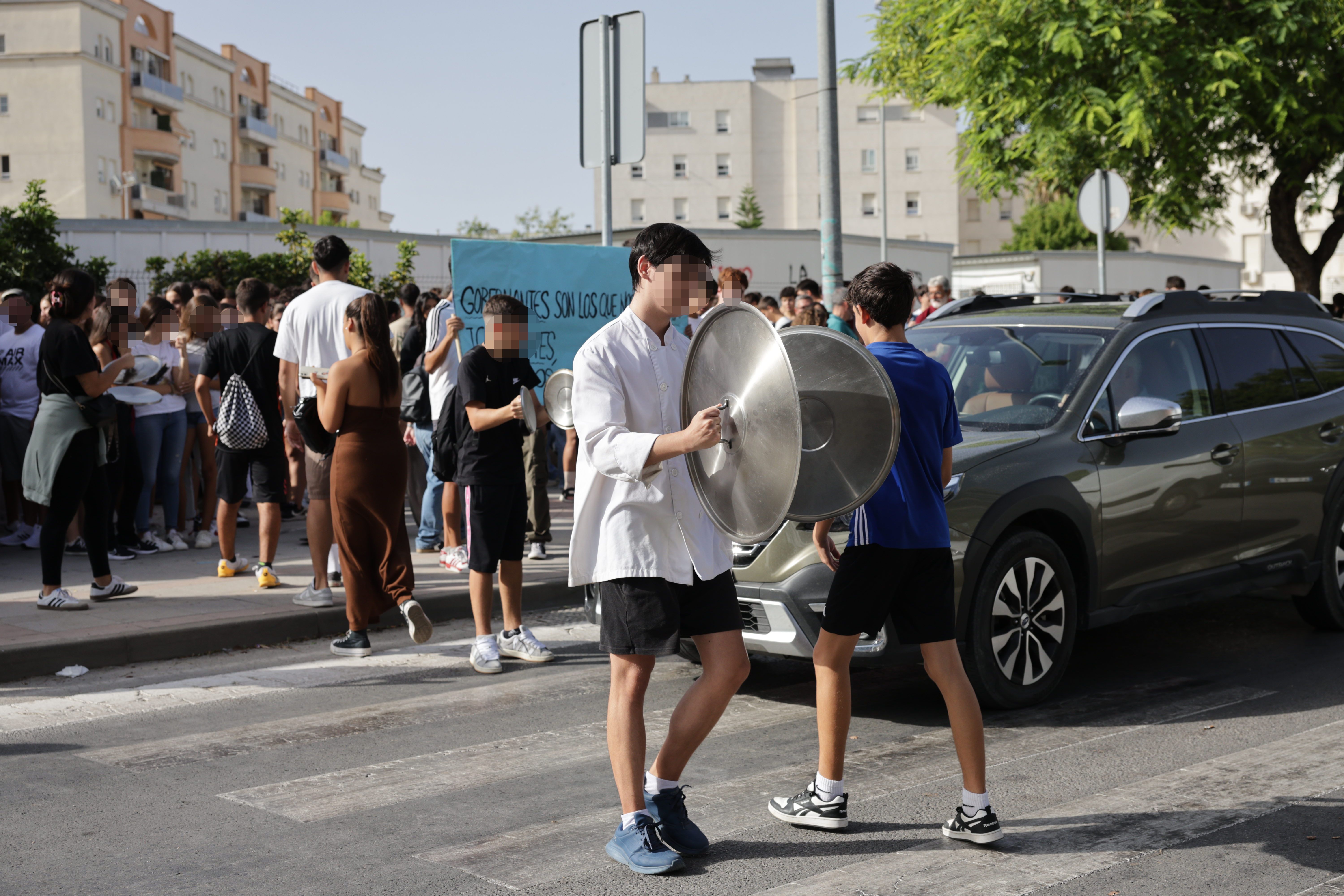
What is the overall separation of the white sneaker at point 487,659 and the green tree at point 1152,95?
13389 millimetres

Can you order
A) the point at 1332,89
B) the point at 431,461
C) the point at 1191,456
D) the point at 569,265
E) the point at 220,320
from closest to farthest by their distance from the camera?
the point at 1191,456, the point at 569,265, the point at 431,461, the point at 220,320, the point at 1332,89

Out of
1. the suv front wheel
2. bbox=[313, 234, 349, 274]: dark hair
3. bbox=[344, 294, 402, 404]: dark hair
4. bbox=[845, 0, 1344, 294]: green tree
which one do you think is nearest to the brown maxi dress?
bbox=[344, 294, 402, 404]: dark hair

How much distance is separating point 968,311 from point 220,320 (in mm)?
6366

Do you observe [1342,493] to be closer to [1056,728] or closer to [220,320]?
[1056,728]

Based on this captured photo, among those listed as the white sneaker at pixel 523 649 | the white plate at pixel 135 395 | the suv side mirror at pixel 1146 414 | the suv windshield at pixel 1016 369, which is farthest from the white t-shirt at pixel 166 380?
the suv side mirror at pixel 1146 414

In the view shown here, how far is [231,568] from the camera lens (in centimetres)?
930

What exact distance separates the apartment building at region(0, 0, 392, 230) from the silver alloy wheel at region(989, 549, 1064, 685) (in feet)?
182

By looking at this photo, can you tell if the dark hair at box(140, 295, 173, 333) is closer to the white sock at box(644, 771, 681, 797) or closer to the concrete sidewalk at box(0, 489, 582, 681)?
the concrete sidewalk at box(0, 489, 582, 681)

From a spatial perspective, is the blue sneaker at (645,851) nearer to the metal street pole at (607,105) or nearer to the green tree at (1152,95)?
the metal street pole at (607,105)

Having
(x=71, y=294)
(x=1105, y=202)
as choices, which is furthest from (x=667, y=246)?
(x=1105, y=202)

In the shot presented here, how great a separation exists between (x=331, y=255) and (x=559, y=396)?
212cm

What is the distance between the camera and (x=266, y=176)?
89.0 metres

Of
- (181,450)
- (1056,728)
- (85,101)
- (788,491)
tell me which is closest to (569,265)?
(181,450)

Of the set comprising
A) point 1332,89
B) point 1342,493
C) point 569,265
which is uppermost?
point 1332,89
